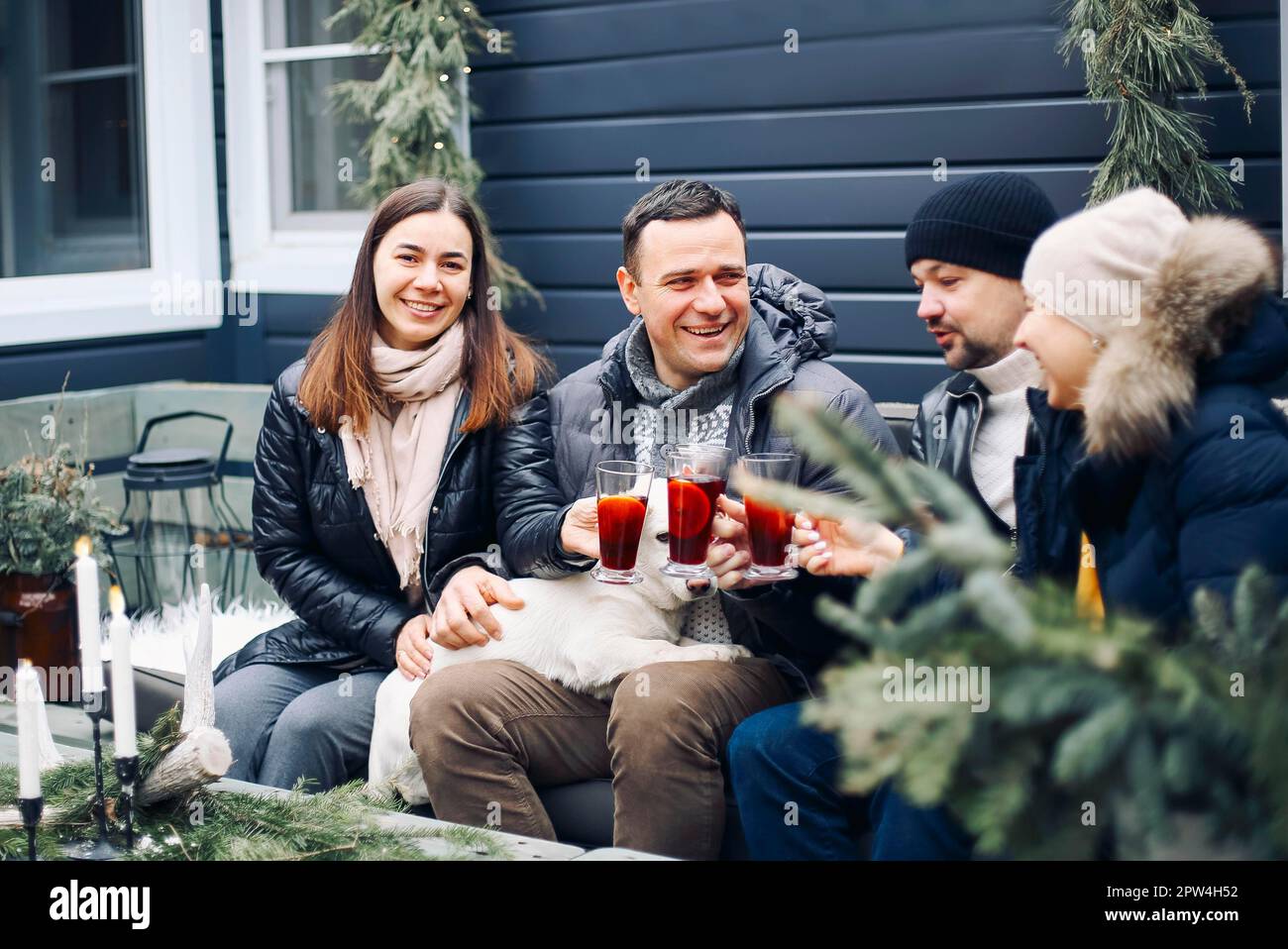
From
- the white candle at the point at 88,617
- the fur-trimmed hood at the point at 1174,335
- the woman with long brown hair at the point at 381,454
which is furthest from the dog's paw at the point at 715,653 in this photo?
the white candle at the point at 88,617

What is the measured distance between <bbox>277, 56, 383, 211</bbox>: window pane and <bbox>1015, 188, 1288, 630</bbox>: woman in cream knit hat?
4095 millimetres

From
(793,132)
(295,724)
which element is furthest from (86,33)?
(295,724)

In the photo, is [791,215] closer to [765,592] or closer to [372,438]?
[372,438]

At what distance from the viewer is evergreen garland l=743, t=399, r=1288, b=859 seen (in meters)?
0.92

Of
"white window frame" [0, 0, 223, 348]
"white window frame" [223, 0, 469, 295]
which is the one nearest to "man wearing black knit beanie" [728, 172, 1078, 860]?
"white window frame" [223, 0, 469, 295]

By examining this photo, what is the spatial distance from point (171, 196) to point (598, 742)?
389 centimetres

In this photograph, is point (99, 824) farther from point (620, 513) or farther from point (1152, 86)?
point (1152, 86)

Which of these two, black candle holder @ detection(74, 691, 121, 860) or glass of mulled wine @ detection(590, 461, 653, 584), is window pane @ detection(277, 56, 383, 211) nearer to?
glass of mulled wine @ detection(590, 461, 653, 584)

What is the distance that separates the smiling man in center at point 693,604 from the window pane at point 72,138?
358 cm

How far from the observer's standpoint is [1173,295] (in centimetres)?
177

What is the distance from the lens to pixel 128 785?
1.91 meters

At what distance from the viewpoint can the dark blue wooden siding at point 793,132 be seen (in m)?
3.93
